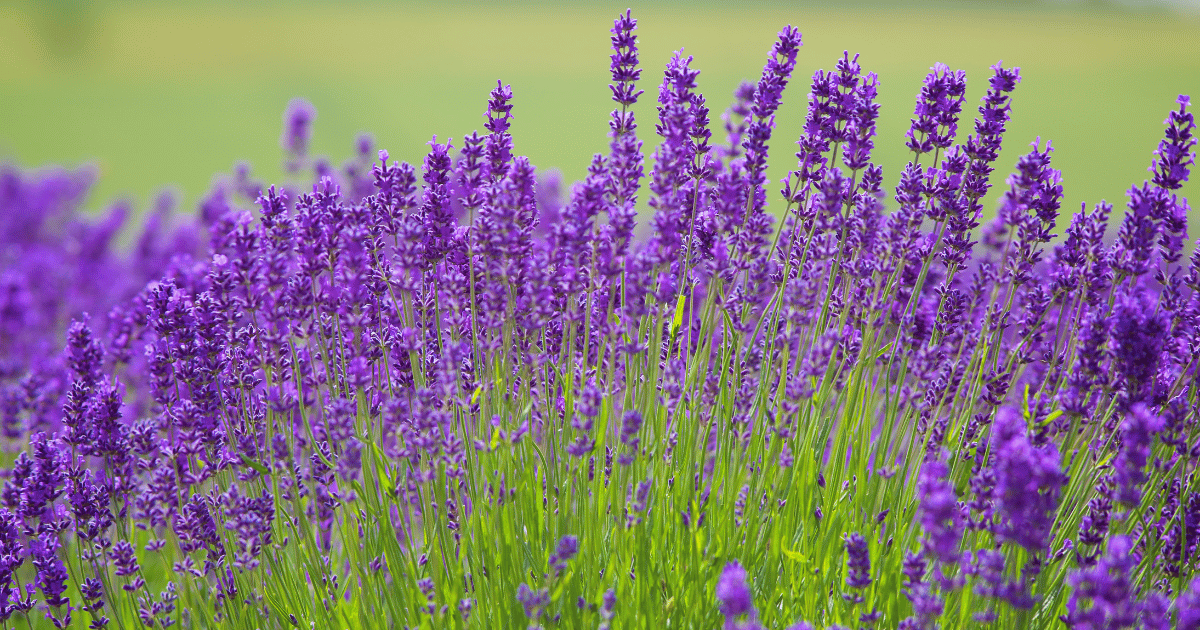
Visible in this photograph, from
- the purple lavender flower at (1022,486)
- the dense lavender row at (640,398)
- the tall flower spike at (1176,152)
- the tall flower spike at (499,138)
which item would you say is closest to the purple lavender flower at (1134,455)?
the purple lavender flower at (1022,486)

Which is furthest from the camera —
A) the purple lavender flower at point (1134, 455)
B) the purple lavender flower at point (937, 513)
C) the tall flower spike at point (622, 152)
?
the tall flower spike at point (622, 152)

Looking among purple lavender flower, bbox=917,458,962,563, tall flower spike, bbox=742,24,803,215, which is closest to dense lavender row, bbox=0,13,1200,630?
tall flower spike, bbox=742,24,803,215

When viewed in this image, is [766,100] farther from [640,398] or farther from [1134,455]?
[1134,455]

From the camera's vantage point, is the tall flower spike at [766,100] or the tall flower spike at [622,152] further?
the tall flower spike at [766,100]

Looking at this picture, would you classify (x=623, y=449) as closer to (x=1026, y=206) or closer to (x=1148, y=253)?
(x=1026, y=206)

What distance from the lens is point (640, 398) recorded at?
2.55 metres

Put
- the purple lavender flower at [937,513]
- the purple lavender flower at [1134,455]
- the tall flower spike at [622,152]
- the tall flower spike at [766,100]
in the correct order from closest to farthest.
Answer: the purple lavender flower at [937,513], the purple lavender flower at [1134,455], the tall flower spike at [622,152], the tall flower spike at [766,100]

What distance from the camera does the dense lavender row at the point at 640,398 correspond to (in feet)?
7.12

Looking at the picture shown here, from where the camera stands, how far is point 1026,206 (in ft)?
7.89

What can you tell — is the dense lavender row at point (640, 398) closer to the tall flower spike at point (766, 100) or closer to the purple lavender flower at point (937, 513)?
the tall flower spike at point (766, 100)

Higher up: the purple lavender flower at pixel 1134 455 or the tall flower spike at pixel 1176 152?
the tall flower spike at pixel 1176 152

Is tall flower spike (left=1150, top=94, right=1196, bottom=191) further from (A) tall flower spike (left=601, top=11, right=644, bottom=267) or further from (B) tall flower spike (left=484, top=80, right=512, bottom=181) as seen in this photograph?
(B) tall flower spike (left=484, top=80, right=512, bottom=181)

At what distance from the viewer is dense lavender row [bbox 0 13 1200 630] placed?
2.17 meters

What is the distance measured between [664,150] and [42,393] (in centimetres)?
267
